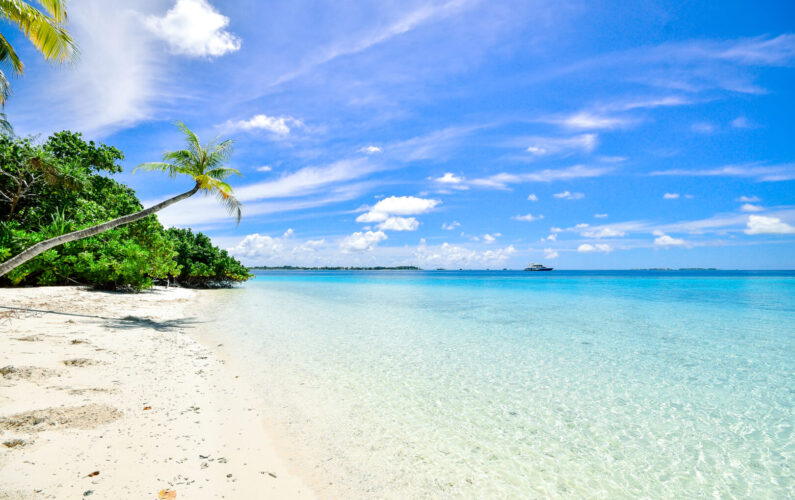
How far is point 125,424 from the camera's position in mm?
3924

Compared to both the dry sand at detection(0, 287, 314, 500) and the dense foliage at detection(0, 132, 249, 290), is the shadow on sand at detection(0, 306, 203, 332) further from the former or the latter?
the dense foliage at detection(0, 132, 249, 290)

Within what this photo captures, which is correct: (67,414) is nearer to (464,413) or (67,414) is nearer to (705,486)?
(464,413)

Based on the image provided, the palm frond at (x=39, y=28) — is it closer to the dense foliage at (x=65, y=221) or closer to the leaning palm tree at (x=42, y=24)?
the leaning palm tree at (x=42, y=24)

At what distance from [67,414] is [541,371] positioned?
292 inches

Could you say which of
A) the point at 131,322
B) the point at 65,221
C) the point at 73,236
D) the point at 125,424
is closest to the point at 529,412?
the point at 125,424

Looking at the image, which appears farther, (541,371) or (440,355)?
(440,355)

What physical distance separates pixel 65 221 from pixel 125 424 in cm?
1644

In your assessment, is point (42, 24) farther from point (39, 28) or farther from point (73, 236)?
point (73, 236)

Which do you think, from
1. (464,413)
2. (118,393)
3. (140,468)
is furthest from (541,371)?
(118,393)

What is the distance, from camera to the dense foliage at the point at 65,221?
15.0m

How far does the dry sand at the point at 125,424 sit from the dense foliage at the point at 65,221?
9695 mm

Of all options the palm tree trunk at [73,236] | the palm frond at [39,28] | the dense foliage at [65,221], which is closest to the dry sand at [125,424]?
the palm tree trunk at [73,236]

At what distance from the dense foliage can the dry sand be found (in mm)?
9695

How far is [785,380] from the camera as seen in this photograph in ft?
22.2
